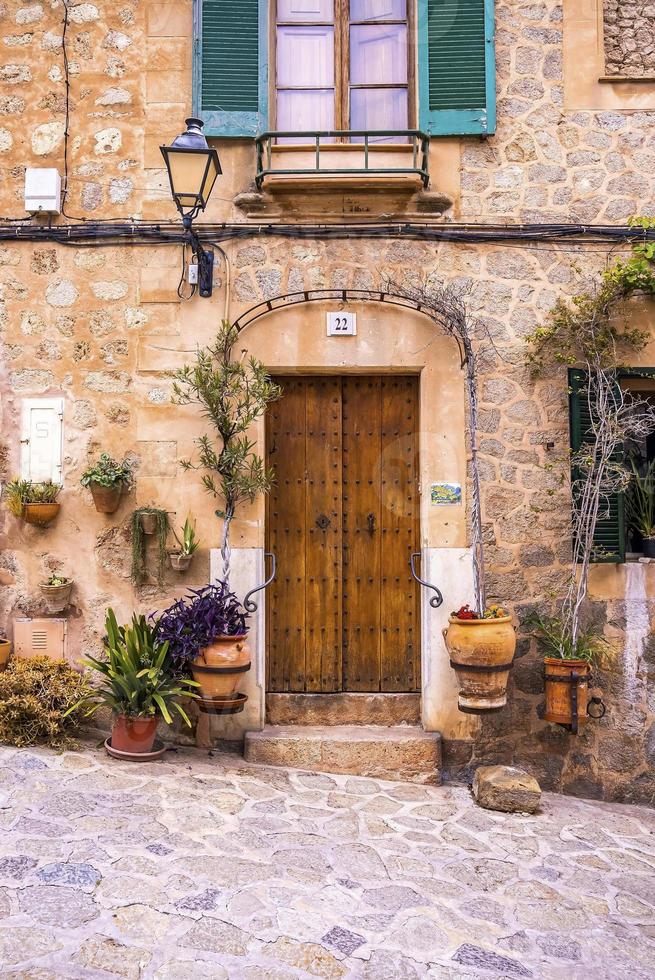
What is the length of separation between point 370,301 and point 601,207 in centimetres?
169

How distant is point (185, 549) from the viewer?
511cm

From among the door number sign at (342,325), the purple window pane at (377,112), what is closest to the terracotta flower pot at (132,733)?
the door number sign at (342,325)

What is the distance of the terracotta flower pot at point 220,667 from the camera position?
15.5ft

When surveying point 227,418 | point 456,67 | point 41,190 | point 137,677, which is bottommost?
point 137,677

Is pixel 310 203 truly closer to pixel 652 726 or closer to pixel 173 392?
pixel 173 392

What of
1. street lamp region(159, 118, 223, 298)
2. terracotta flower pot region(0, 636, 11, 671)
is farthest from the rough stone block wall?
terracotta flower pot region(0, 636, 11, 671)

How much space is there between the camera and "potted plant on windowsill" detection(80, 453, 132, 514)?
508 cm

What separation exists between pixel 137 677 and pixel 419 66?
4376mm

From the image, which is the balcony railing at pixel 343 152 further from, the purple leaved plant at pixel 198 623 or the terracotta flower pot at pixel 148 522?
the purple leaved plant at pixel 198 623

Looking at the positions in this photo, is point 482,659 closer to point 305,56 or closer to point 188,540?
point 188,540

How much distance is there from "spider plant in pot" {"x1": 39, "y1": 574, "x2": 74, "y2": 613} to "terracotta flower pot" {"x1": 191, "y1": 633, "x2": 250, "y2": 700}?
1.05 m

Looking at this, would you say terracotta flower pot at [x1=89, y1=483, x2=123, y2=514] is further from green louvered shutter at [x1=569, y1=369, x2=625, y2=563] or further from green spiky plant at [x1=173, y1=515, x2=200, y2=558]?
green louvered shutter at [x1=569, y1=369, x2=625, y2=563]

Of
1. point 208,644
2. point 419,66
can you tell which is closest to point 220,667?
point 208,644

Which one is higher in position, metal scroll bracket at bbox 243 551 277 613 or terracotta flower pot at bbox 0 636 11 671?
metal scroll bracket at bbox 243 551 277 613
